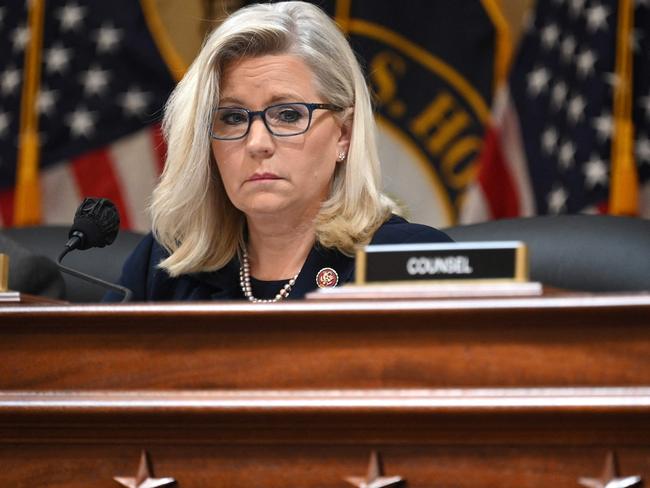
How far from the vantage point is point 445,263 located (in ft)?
4.72

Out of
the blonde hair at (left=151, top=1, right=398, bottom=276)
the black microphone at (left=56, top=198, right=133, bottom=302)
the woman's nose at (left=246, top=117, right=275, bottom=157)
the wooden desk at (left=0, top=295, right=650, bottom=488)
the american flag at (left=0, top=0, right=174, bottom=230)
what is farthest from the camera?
the american flag at (left=0, top=0, right=174, bottom=230)

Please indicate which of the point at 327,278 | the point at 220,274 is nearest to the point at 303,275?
the point at 327,278

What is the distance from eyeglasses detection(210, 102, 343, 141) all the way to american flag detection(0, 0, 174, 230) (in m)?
1.85

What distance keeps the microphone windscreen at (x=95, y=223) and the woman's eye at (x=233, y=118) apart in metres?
0.40

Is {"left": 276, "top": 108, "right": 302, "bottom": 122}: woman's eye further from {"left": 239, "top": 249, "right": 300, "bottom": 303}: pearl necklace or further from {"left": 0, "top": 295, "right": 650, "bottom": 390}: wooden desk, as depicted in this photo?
{"left": 0, "top": 295, "right": 650, "bottom": 390}: wooden desk

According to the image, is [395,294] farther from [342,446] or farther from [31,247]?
[31,247]

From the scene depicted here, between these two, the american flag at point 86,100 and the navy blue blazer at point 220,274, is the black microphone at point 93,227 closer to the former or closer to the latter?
the navy blue blazer at point 220,274

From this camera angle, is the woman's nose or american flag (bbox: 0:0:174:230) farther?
american flag (bbox: 0:0:174:230)

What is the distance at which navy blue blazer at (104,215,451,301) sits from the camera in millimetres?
2352

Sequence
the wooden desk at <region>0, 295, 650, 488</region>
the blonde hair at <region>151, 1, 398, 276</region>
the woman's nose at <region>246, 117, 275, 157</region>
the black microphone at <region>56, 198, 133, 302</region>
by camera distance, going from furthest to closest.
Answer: the blonde hair at <region>151, 1, 398, 276</region>
the woman's nose at <region>246, 117, 275, 157</region>
the black microphone at <region>56, 198, 133, 302</region>
the wooden desk at <region>0, 295, 650, 488</region>

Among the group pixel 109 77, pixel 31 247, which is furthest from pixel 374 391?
pixel 109 77

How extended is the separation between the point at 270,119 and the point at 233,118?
103 mm

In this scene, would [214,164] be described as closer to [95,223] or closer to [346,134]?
[346,134]

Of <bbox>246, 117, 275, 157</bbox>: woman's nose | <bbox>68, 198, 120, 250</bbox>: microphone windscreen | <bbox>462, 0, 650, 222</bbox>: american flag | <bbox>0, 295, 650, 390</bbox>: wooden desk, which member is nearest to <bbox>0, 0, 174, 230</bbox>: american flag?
<bbox>462, 0, 650, 222</bbox>: american flag
